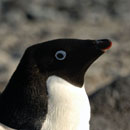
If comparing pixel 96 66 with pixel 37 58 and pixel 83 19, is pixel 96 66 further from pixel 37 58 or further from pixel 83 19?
pixel 37 58

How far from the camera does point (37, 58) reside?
2.17 meters

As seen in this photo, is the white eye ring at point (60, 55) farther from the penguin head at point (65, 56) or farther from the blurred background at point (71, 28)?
the blurred background at point (71, 28)

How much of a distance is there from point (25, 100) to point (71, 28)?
11.8 ft

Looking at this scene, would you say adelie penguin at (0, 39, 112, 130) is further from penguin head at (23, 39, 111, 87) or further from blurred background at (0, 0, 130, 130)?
blurred background at (0, 0, 130, 130)

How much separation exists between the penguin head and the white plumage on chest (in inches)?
1.4

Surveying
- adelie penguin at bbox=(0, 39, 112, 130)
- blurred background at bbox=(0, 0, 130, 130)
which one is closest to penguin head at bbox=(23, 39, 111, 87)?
adelie penguin at bbox=(0, 39, 112, 130)

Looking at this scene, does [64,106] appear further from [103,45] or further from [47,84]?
[103,45]

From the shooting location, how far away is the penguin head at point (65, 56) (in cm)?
217

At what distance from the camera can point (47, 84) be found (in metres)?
2.21

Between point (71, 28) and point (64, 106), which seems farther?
point (71, 28)

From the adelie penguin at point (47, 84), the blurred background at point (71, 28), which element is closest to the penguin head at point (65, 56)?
the adelie penguin at point (47, 84)

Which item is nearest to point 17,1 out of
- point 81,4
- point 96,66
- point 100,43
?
point 81,4

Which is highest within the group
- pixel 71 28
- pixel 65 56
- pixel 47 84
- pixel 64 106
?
pixel 65 56

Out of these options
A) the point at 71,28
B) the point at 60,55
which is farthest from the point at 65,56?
the point at 71,28
